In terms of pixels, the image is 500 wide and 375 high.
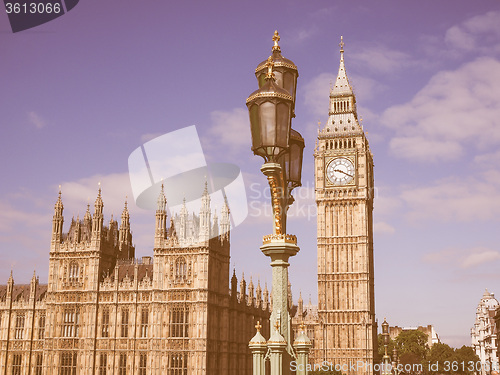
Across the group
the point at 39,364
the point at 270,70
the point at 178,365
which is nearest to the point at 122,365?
the point at 178,365

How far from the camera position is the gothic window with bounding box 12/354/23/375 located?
77750mm

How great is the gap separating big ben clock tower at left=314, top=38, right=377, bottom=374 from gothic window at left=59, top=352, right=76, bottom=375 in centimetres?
3502

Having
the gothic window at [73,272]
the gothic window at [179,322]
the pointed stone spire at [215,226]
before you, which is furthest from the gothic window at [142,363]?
the pointed stone spire at [215,226]

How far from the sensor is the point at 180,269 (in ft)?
233

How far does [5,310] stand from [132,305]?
1896 cm

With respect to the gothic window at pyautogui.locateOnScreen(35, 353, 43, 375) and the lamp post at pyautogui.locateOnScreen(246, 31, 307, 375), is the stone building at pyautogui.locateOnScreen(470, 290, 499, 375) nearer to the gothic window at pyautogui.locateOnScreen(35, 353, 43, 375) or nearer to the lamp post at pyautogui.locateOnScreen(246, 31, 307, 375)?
the gothic window at pyautogui.locateOnScreen(35, 353, 43, 375)

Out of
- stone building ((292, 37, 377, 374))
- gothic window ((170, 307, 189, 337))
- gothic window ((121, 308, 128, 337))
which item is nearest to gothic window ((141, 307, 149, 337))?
gothic window ((121, 308, 128, 337))

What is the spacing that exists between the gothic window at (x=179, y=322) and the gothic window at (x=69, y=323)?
12.0 m

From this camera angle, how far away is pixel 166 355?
6900 cm

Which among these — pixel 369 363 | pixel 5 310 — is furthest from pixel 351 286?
pixel 5 310

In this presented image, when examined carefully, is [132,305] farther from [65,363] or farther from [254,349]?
[254,349]

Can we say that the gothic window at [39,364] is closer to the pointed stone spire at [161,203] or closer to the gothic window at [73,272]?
the gothic window at [73,272]

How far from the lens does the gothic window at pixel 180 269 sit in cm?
7071

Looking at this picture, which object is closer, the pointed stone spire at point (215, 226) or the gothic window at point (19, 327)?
the pointed stone spire at point (215, 226)
